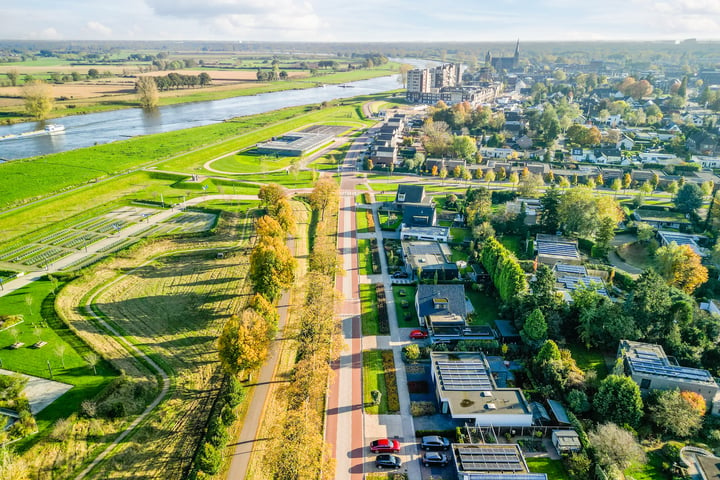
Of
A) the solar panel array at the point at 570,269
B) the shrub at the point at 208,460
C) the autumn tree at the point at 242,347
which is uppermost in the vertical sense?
the autumn tree at the point at 242,347

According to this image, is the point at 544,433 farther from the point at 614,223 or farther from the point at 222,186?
the point at 222,186

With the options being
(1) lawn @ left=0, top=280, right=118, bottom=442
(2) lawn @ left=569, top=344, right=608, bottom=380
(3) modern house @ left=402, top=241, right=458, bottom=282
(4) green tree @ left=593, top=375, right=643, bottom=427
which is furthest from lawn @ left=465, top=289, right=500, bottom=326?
(1) lawn @ left=0, top=280, right=118, bottom=442

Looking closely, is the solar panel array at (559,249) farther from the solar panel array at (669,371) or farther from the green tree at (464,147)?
the green tree at (464,147)

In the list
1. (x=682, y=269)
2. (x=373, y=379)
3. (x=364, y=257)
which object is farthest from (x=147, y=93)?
(x=682, y=269)

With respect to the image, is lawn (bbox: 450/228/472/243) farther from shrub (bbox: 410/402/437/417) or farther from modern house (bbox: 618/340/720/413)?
shrub (bbox: 410/402/437/417)

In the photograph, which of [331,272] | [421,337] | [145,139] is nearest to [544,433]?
[421,337]

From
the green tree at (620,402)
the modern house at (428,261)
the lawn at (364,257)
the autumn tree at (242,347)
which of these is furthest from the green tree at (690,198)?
the autumn tree at (242,347)
